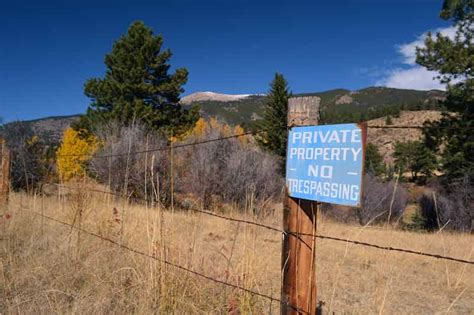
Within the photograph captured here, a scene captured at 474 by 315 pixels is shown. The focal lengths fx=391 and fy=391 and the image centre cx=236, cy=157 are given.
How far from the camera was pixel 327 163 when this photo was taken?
6.68ft

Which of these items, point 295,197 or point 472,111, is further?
point 472,111

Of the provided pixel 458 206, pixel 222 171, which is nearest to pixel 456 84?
pixel 458 206

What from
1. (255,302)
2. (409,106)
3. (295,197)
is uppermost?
(409,106)

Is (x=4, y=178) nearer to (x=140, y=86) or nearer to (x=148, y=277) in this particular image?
(x=148, y=277)

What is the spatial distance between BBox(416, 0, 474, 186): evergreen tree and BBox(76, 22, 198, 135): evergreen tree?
1309 centimetres

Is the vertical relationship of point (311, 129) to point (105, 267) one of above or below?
above

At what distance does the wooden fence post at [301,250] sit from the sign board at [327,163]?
0.35ft

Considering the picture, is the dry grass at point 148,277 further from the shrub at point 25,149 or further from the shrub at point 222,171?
the shrub at point 222,171

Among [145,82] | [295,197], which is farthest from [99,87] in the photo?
[295,197]

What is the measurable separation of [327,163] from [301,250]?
23.7 inches

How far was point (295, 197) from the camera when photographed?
7.52 feet

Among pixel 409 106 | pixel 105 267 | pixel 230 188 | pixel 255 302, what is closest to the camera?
pixel 255 302

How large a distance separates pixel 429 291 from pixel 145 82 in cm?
1982

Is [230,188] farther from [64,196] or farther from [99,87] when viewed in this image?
[99,87]
